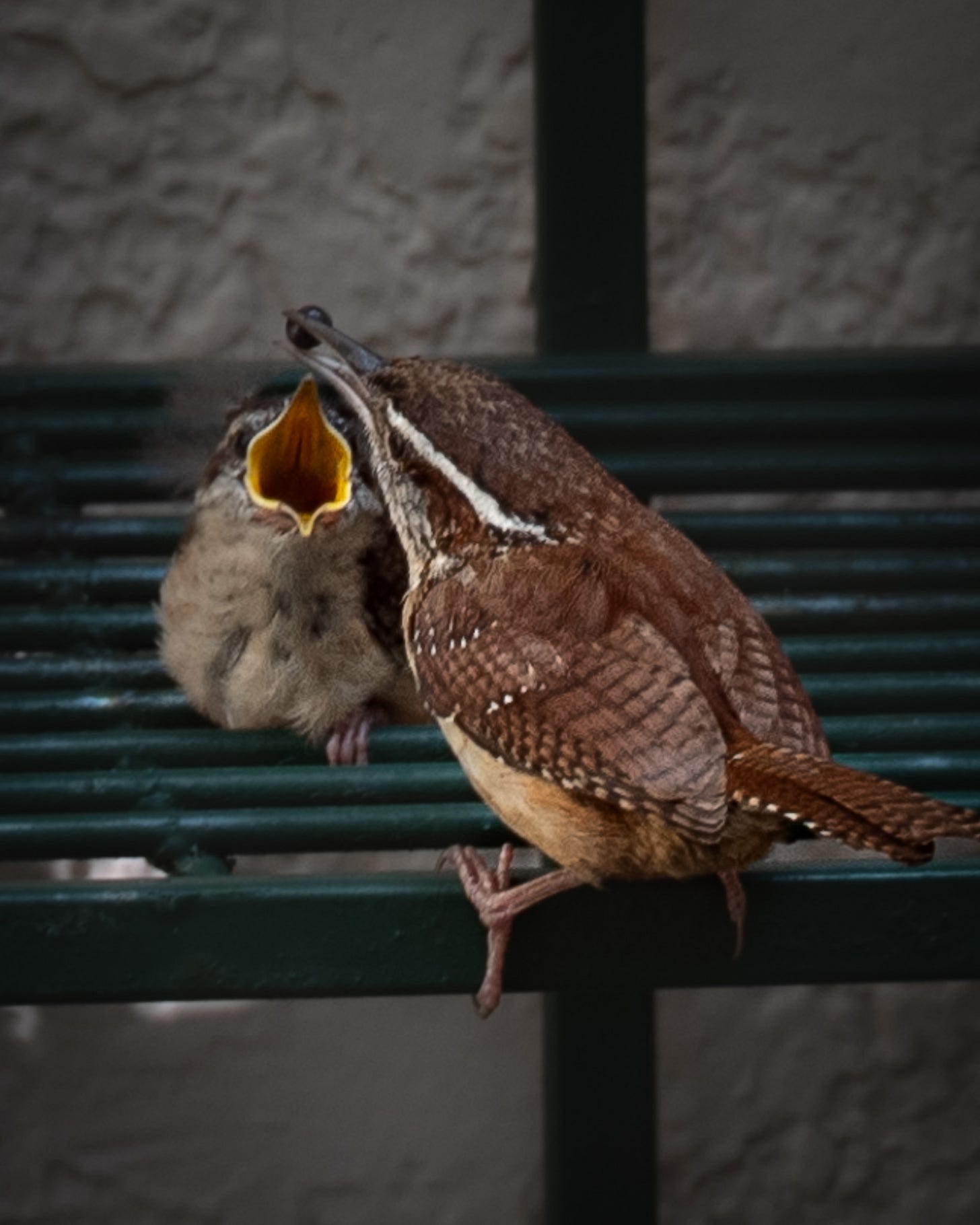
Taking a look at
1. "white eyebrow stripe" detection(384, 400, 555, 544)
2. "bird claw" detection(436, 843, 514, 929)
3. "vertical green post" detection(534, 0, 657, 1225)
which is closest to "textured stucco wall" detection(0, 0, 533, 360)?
"vertical green post" detection(534, 0, 657, 1225)

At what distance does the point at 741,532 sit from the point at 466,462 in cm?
68

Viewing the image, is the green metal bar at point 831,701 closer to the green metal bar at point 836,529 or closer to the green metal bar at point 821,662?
the green metal bar at point 821,662

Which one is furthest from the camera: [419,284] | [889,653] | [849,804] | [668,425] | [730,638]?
[419,284]

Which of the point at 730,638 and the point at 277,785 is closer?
the point at 730,638

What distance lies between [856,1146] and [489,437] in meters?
1.76

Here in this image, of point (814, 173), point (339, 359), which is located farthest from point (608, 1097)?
point (814, 173)

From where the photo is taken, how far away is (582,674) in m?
1.32

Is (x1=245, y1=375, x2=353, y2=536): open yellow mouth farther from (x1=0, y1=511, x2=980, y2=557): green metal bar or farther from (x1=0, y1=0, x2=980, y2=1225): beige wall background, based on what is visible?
(x1=0, y1=0, x2=980, y2=1225): beige wall background

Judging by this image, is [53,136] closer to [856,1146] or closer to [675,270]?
[675,270]

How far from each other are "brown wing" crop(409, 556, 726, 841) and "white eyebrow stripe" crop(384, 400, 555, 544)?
32 millimetres

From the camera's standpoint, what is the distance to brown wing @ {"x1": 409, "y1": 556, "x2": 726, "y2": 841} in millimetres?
1229

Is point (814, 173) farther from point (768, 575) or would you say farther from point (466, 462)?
point (466, 462)

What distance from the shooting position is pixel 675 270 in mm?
2826

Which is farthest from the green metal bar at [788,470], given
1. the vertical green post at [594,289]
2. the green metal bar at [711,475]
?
the vertical green post at [594,289]
